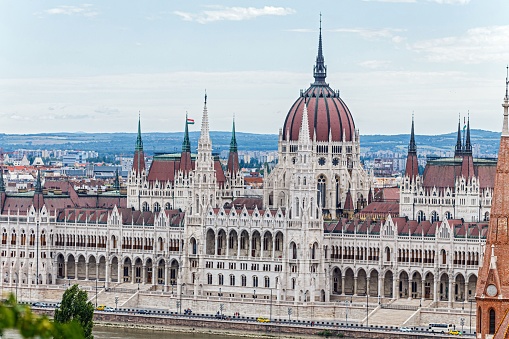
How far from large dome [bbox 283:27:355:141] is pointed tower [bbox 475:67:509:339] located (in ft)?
285

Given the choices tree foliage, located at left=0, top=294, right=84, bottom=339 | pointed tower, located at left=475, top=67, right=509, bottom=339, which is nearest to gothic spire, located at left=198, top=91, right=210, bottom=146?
pointed tower, located at left=475, top=67, right=509, bottom=339

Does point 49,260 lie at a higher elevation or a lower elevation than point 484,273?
lower

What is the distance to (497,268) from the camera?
1291 inches

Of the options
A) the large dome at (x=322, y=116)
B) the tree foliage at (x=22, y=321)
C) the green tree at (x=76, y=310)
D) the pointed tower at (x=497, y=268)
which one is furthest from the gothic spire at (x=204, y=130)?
the tree foliage at (x=22, y=321)

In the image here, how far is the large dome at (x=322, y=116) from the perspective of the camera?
121 metres

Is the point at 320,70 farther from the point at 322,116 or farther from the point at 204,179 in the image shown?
the point at 204,179

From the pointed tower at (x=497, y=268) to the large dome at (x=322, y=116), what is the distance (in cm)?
8690

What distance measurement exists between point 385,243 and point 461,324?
1385 centimetres

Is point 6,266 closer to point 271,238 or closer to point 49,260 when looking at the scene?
point 49,260

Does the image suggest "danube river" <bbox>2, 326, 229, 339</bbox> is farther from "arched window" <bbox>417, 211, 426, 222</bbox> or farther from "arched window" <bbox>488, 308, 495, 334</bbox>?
"arched window" <bbox>488, 308, 495, 334</bbox>

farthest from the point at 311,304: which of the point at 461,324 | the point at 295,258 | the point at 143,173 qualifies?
the point at 143,173

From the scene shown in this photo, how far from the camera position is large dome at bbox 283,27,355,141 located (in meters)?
121

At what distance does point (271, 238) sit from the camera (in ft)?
363

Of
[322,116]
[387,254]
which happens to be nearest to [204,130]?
[322,116]
